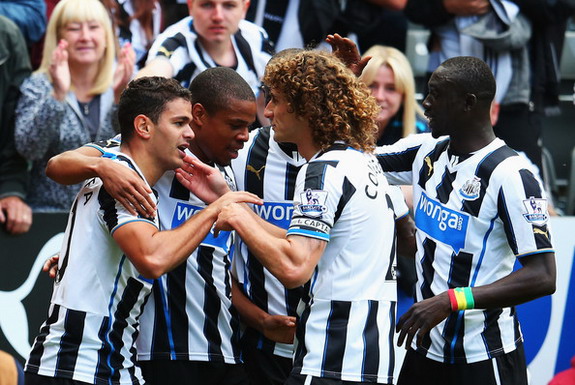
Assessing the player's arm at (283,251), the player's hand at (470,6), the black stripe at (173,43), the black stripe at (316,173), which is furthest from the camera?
the player's hand at (470,6)

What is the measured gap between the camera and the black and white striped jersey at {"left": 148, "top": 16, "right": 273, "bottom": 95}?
6.49 metres

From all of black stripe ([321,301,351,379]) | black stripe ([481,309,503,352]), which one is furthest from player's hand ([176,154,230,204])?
black stripe ([481,309,503,352])

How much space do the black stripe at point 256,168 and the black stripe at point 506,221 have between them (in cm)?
118

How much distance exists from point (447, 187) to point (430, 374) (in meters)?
0.91

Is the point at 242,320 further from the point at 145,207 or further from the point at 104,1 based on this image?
the point at 104,1

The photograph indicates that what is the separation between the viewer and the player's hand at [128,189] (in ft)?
13.5

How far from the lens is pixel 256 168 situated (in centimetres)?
500

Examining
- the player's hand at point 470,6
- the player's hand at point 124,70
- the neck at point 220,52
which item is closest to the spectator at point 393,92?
the player's hand at point 470,6

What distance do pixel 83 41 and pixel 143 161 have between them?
2.97 m

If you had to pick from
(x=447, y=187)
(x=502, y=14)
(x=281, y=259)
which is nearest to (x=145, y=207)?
(x=281, y=259)

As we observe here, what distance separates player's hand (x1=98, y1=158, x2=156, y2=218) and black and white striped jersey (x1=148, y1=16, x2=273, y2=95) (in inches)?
92.0

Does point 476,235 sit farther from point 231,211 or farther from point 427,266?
point 231,211

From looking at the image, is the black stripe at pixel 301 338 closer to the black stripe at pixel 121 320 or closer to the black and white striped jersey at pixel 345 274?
the black and white striped jersey at pixel 345 274

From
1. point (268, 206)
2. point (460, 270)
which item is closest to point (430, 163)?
point (460, 270)
